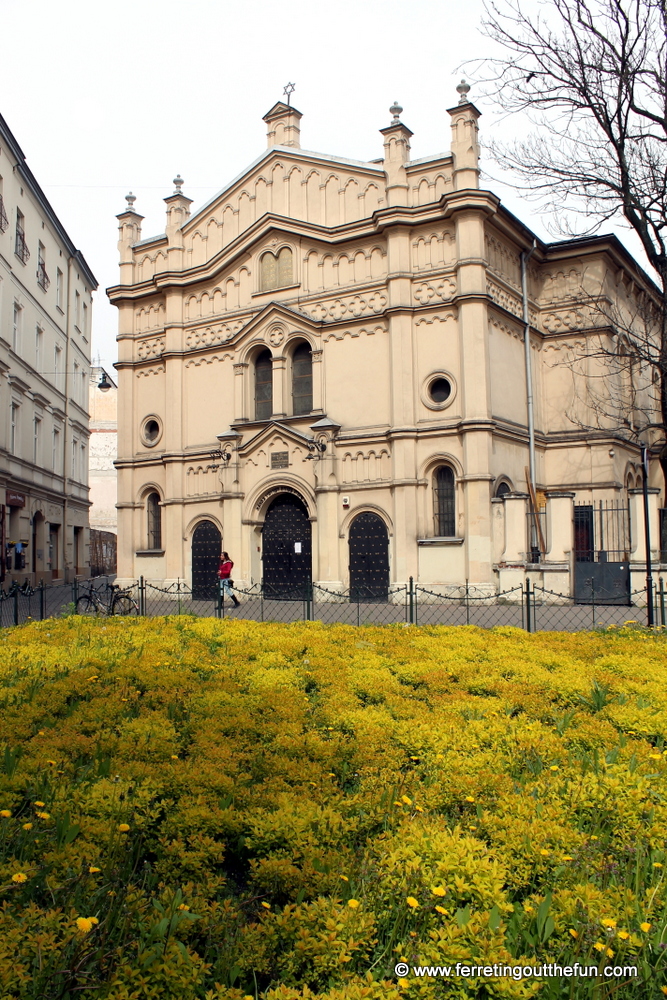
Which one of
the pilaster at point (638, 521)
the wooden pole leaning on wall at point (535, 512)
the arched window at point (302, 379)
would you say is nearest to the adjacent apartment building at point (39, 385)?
the arched window at point (302, 379)

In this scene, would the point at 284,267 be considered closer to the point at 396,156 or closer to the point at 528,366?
the point at 396,156

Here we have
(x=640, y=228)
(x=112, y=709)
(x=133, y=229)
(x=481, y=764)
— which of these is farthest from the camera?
(x=133, y=229)

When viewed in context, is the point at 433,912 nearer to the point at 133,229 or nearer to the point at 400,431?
the point at 400,431

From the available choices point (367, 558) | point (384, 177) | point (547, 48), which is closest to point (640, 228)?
point (547, 48)

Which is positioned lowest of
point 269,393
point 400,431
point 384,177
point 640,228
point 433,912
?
point 433,912

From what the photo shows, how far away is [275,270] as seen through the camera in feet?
84.0

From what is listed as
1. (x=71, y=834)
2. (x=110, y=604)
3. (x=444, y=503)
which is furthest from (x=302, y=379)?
(x=71, y=834)

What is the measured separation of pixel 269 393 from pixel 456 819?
2227cm

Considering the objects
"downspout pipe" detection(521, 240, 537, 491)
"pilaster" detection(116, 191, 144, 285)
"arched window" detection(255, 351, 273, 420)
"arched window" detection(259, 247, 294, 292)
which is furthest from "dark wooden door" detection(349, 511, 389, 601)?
"pilaster" detection(116, 191, 144, 285)

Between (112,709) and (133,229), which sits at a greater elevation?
(133,229)

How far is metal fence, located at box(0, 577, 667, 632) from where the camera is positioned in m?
16.0

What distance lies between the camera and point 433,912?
337cm

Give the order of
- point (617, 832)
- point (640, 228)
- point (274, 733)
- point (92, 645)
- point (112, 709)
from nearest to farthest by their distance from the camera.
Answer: point (617, 832)
point (274, 733)
point (112, 709)
point (92, 645)
point (640, 228)

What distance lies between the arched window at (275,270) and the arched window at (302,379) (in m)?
2.42
